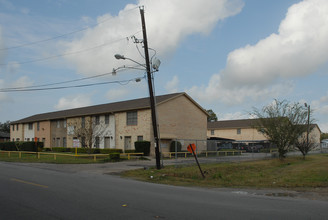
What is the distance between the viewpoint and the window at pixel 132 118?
36.4 m

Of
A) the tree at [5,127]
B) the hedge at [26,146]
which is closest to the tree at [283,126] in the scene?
the hedge at [26,146]

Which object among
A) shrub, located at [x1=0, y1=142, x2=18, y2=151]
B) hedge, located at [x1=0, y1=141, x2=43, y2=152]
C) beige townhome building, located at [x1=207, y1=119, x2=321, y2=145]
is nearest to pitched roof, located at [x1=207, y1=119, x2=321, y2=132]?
beige townhome building, located at [x1=207, y1=119, x2=321, y2=145]

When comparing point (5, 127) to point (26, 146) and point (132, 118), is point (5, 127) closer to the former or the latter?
point (26, 146)

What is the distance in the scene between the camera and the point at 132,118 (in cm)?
3678

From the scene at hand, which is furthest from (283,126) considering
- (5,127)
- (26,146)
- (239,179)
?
(5,127)

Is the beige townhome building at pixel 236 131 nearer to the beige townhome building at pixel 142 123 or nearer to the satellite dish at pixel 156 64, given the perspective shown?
the beige townhome building at pixel 142 123

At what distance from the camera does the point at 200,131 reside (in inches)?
1630

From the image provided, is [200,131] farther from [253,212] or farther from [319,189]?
[253,212]

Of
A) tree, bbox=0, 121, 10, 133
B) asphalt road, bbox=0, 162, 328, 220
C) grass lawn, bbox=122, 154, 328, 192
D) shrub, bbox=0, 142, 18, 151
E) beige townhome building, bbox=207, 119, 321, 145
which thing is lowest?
grass lawn, bbox=122, 154, 328, 192

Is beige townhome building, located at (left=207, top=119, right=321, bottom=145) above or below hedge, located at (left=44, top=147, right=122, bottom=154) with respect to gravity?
above

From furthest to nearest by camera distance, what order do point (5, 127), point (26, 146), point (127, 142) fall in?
point (5, 127) → point (26, 146) → point (127, 142)

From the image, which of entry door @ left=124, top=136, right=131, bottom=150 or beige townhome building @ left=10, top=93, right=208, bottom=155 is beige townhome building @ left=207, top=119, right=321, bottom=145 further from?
entry door @ left=124, top=136, right=131, bottom=150

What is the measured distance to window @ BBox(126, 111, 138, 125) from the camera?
36.4 m

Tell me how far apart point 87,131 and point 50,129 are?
75.0 ft
